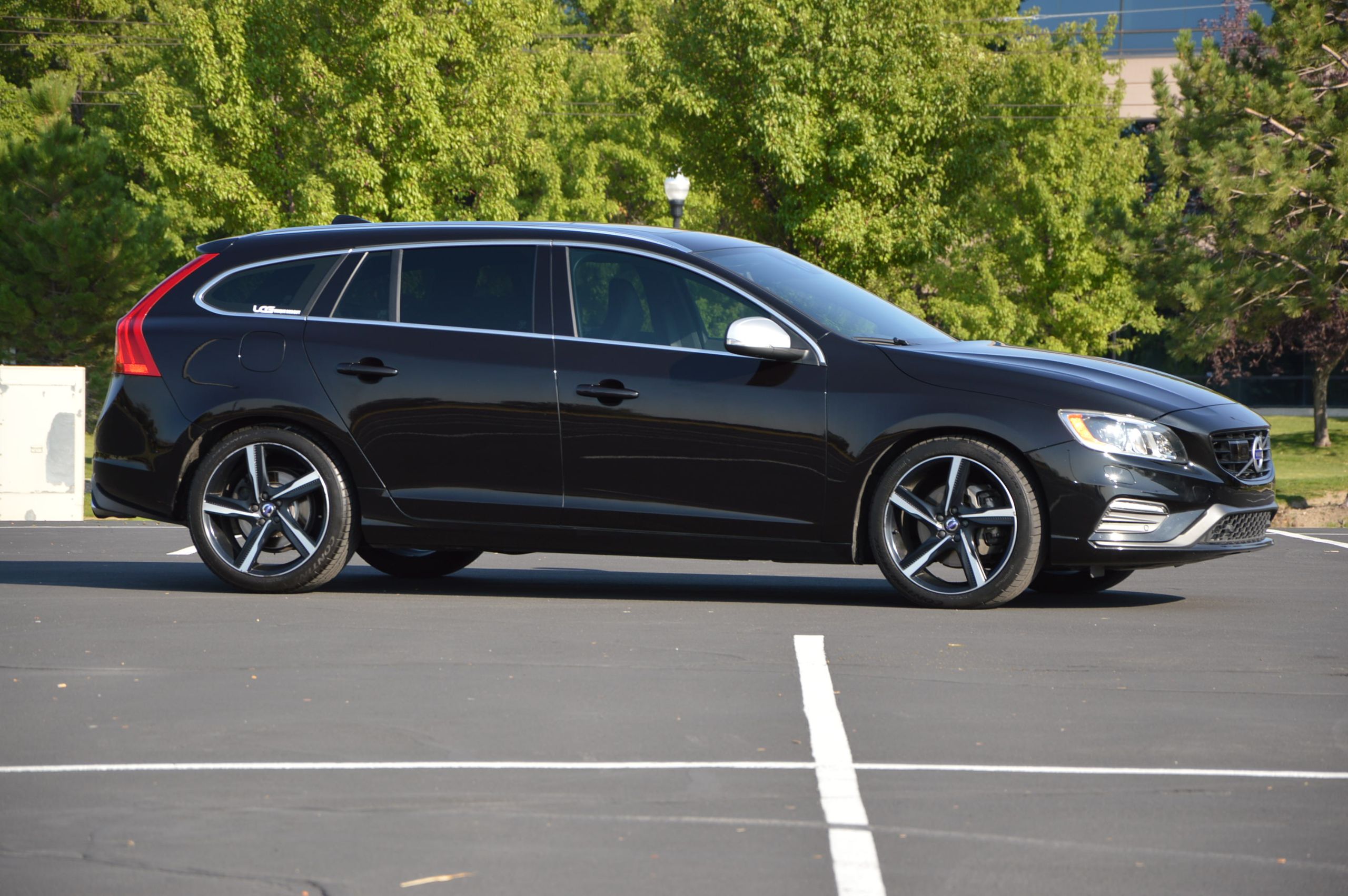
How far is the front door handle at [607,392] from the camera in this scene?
8594 millimetres

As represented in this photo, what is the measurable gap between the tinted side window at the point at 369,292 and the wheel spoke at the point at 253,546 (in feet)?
3.58

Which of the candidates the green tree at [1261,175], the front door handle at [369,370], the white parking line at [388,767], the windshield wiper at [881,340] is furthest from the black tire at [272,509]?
the green tree at [1261,175]

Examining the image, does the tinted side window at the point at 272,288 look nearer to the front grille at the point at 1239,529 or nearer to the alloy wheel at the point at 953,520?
the alloy wheel at the point at 953,520

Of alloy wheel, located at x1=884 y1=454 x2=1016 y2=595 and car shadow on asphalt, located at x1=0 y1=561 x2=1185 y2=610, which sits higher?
alloy wheel, located at x1=884 y1=454 x2=1016 y2=595

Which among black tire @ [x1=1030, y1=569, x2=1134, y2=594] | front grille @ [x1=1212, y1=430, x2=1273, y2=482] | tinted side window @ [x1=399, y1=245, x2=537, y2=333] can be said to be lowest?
black tire @ [x1=1030, y1=569, x2=1134, y2=594]

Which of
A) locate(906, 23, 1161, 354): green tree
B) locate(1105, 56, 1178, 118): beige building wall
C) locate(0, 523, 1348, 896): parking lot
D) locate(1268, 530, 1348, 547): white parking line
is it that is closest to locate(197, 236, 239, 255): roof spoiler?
locate(0, 523, 1348, 896): parking lot

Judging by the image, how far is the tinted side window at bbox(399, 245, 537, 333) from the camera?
8906mm

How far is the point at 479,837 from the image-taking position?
14.4ft

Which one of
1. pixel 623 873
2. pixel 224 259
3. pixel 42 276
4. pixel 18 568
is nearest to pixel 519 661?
pixel 623 873

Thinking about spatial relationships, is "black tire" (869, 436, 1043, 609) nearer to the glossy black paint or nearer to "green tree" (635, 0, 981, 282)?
the glossy black paint

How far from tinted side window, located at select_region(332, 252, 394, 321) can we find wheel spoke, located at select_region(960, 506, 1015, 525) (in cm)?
296

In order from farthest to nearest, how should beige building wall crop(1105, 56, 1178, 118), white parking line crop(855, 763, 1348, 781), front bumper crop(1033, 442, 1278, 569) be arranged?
1. beige building wall crop(1105, 56, 1178, 118)
2. front bumper crop(1033, 442, 1278, 569)
3. white parking line crop(855, 763, 1348, 781)

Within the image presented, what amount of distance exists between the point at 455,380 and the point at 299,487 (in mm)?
941

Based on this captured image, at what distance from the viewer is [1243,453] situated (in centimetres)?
850
